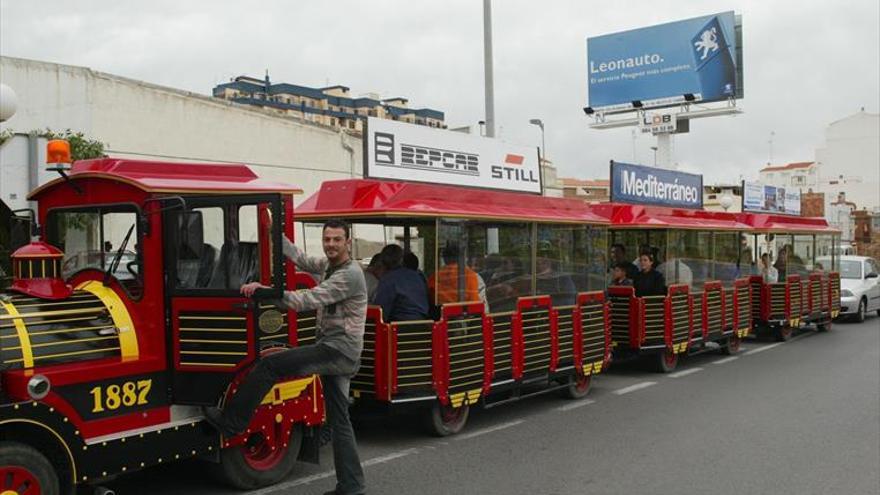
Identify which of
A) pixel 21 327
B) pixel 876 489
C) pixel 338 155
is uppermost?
pixel 338 155

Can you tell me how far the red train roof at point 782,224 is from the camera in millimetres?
14773

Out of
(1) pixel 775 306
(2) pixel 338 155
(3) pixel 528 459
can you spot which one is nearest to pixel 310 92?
(2) pixel 338 155

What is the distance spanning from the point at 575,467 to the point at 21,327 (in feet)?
13.4

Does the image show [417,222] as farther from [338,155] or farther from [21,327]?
[338,155]

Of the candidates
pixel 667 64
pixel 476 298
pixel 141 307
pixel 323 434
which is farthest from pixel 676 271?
pixel 667 64

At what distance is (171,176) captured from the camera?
506cm

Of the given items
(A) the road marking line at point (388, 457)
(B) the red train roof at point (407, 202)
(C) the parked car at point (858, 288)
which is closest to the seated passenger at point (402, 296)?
(B) the red train roof at point (407, 202)

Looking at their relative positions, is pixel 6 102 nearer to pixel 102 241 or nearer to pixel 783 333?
pixel 102 241

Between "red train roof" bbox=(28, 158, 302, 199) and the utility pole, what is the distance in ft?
27.0

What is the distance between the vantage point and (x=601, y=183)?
67.0 meters

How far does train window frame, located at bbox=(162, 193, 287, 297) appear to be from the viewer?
15.9 ft

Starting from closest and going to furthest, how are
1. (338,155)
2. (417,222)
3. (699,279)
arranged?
(417,222)
(699,279)
(338,155)

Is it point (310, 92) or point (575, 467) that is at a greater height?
point (310, 92)

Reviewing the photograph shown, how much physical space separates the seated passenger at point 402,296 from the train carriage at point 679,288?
174 inches
